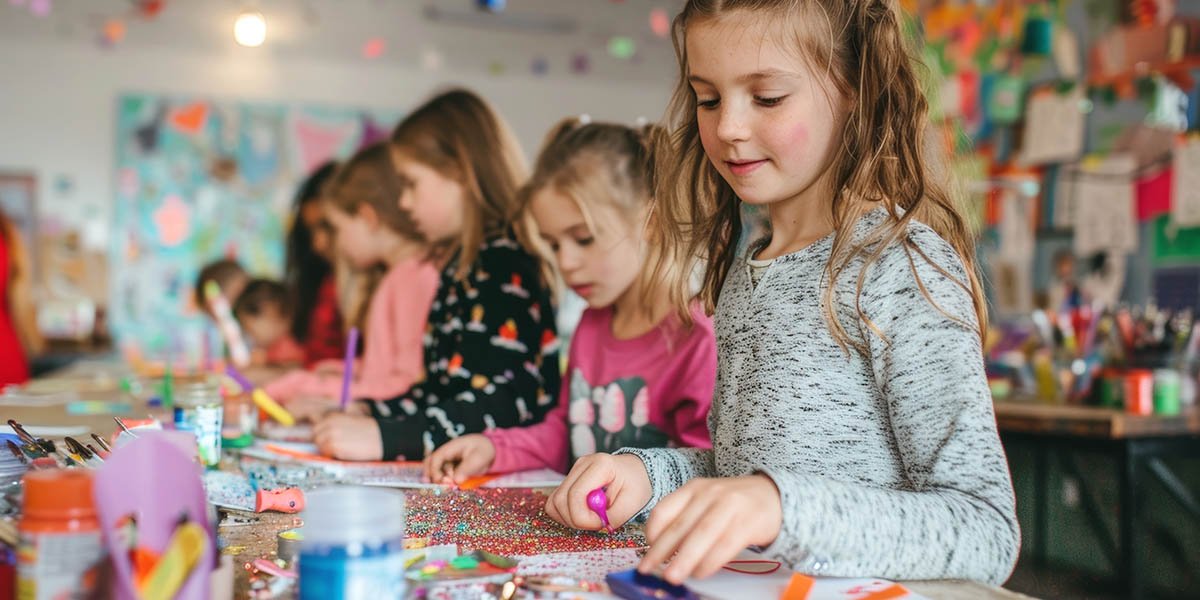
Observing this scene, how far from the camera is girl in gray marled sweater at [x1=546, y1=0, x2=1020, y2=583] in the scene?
621mm

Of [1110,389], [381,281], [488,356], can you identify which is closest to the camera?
[488,356]

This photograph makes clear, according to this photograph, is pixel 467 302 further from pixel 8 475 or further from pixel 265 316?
pixel 265 316

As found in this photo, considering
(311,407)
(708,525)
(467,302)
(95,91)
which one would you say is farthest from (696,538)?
(95,91)

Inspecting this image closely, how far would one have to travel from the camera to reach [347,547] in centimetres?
45

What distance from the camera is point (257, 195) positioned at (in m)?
5.59

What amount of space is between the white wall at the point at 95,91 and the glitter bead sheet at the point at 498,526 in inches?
177

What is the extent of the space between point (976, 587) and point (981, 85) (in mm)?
3414

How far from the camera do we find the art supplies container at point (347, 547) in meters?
0.45

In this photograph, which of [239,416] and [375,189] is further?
[375,189]

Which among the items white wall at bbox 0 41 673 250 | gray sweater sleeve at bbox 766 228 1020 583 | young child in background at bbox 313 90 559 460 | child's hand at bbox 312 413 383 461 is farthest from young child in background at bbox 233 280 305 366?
gray sweater sleeve at bbox 766 228 1020 583

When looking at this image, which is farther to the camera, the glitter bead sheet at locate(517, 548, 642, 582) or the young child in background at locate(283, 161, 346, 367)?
the young child in background at locate(283, 161, 346, 367)

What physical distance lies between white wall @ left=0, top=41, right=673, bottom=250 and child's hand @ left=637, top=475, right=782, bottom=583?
4.84 m

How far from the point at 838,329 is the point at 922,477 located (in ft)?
0.39

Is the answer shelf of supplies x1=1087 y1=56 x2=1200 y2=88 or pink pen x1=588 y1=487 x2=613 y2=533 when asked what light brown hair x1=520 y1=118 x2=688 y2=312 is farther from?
shelf of supplies x1=1087 y1=56 x2=1200 y2=88
